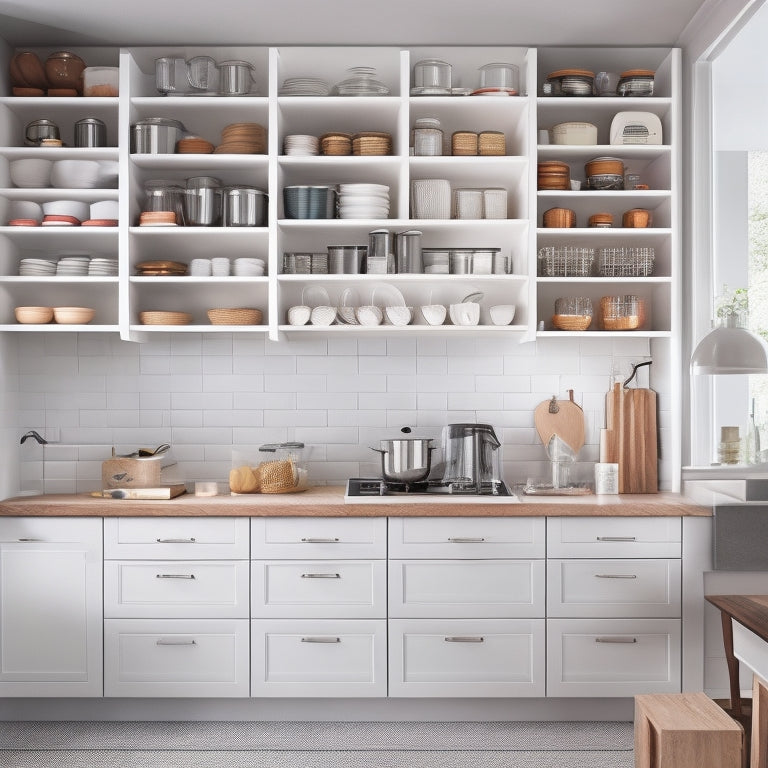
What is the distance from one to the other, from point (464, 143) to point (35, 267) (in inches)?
80.7

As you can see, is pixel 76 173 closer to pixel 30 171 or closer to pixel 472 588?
pixel 30 171

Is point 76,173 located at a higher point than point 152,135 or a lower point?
lower

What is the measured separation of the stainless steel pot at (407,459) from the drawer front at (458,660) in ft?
2.12

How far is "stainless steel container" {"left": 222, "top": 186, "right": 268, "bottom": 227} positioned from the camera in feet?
11.9

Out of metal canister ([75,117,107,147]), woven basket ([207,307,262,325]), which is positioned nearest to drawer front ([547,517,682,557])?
woven basket ([207,307,262,325])

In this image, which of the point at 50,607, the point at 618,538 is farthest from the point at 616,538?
the point at 50,607

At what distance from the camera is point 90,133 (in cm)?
366

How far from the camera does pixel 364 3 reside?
333cm

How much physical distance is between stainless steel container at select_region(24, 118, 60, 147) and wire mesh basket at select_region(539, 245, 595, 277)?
2.33 meters

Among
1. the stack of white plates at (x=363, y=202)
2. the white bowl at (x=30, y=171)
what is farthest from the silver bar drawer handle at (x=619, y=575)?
the white bowl at (x=30, y=171)

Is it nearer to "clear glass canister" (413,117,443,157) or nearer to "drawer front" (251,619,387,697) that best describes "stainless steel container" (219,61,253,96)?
"clear glass canister" (413,117,443,157)

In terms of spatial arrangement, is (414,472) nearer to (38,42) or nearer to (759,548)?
(759,548)

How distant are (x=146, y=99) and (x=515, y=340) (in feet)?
6.77

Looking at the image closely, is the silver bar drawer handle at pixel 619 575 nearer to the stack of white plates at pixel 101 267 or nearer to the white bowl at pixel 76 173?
the stack of white plates at pixel 101 267
